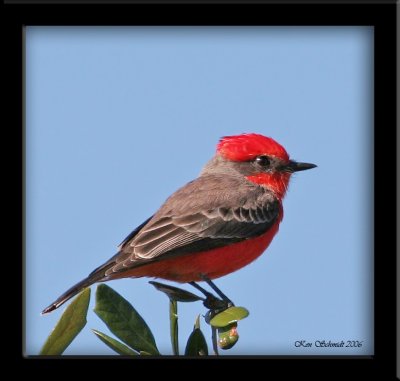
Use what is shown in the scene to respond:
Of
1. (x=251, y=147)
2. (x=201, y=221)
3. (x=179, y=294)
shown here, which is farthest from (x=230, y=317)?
(x=251, y=147)

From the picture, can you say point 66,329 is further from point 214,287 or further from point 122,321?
point 214,287

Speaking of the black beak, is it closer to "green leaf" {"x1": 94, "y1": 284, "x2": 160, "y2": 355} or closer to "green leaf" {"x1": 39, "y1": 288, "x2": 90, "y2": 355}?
"green leaf" {"x1": 94, "y1": 284, "x2": 160, "y2": 355}

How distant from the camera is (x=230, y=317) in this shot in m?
3.58

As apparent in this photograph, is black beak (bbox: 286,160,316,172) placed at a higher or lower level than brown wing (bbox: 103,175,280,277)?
higher

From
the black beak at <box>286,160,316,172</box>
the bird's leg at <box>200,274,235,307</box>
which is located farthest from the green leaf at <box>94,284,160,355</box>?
the black beak at <box>286,160,316,172</box>

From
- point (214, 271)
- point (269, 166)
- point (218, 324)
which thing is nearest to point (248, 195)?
point (269, 166)

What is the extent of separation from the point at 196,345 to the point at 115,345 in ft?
1.31

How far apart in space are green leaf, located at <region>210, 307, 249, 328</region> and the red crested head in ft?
8.33

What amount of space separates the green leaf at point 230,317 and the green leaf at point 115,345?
428mm

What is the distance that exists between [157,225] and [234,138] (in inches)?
48.0

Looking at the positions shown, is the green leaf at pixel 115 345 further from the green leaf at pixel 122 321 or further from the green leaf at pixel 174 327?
the green leaf at pixel 174 327

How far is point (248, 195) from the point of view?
5770 mm

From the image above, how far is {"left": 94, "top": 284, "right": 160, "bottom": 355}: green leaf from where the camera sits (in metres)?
3.57
